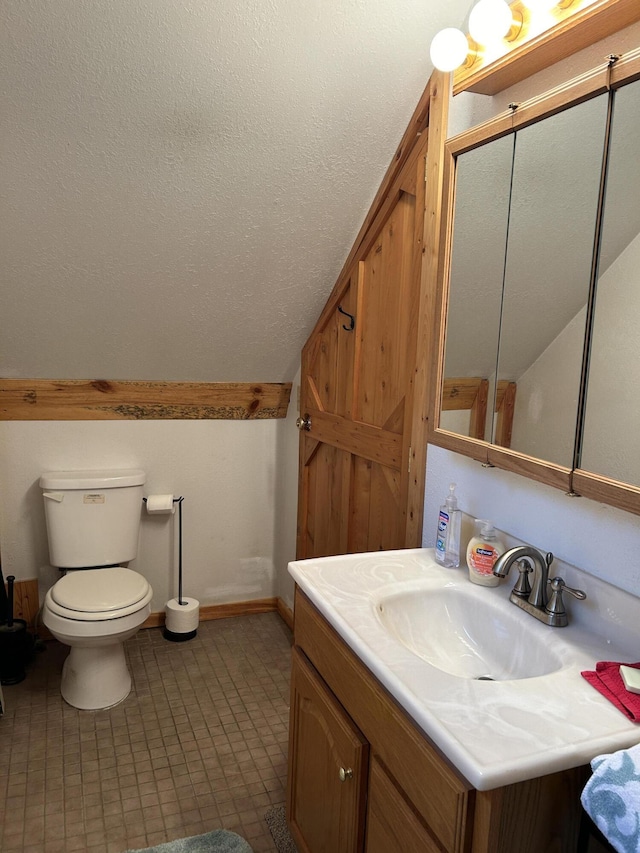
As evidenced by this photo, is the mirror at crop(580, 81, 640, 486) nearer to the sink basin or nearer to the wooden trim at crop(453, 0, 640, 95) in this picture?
the wooden trim at crop(453, 0, 640, 95)

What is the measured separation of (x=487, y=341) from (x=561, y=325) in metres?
0.27

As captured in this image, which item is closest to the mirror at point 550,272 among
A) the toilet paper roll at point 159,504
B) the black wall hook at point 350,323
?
the black wall hook at point 350,323

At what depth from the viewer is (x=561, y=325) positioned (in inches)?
→ 53.5

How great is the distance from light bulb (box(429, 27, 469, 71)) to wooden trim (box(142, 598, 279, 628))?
2.56 m

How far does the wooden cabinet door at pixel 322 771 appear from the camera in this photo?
1.33 m

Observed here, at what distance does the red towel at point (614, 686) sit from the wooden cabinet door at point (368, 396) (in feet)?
2.77

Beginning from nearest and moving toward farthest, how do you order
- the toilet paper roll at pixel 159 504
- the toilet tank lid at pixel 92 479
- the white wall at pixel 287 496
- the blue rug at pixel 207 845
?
the blue rug at pixel 207 845 < the toilet tank lid at pixel 92 479 < the toilet paper roll at pixel 159 504 < the white wall at pixel 287 496

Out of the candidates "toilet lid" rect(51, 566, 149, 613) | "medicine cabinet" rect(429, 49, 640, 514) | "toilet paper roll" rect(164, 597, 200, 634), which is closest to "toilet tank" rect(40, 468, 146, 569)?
"toilet lid" rect(51, 566, 149, 613)

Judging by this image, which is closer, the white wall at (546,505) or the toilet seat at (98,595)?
the white wall at (546,505)

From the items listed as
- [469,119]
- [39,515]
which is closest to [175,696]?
[39,515]

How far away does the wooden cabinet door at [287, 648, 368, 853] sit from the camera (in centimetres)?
133

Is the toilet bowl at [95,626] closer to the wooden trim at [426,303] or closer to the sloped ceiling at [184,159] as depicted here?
the sloped ceiling at [184,159]

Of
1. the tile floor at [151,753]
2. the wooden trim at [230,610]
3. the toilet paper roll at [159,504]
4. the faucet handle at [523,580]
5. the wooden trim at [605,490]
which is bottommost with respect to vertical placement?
the tile floor at [151,753]

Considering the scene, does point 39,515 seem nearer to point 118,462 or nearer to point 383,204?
point 118,462
